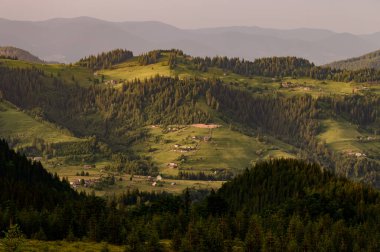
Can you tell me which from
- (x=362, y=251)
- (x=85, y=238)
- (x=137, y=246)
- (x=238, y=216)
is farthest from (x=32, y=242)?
(x=362, y=251)

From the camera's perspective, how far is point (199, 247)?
16088 centimetres

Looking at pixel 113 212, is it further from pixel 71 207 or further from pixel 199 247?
pixel 199 247

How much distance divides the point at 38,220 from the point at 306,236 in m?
78.3

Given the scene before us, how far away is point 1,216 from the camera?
567 ft

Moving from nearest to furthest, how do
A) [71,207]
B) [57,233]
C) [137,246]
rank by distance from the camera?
1. [137,246]
2. [57,233]
3. [71,207]

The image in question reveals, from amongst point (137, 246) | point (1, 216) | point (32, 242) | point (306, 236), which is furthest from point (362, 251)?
point (1, 216)

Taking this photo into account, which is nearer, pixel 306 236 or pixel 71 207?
pixel 306 236

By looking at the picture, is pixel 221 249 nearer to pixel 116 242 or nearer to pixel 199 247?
pixel 199 247

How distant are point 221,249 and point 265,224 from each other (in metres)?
36.6

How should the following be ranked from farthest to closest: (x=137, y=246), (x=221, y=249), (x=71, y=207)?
(x=71, y=207) < (x=221, y=249) < (x=137, y=246)

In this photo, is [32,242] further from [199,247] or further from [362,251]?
[362,251]

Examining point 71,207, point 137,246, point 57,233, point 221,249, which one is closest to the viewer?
point 137,246

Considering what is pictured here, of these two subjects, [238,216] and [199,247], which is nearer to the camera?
[199,247]

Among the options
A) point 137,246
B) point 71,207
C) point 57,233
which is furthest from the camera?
point 71,207
